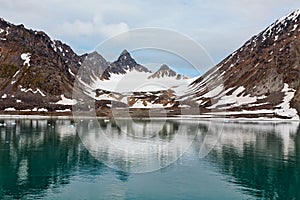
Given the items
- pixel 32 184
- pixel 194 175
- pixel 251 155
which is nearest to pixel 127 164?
pixel 194 175

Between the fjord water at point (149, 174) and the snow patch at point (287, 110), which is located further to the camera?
the snow patch at point (287, 110)

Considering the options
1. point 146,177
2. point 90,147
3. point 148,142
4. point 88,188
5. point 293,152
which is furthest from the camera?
point 148,142

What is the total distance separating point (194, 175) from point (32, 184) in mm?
20871

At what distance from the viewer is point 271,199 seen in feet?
137

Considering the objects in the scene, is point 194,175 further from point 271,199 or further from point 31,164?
point 31,164

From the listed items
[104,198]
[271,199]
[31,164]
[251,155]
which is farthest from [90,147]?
[271,199]

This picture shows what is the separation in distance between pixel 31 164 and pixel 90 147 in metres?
20.9

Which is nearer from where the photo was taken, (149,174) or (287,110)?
(149,174)

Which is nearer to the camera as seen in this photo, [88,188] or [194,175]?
[88,188]

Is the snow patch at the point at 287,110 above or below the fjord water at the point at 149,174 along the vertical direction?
above

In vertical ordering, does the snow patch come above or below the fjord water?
above

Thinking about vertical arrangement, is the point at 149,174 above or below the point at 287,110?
below

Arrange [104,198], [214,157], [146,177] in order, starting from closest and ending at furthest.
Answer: [104,198]
[146,177]
[214,157]

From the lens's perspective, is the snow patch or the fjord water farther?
the snow patch
